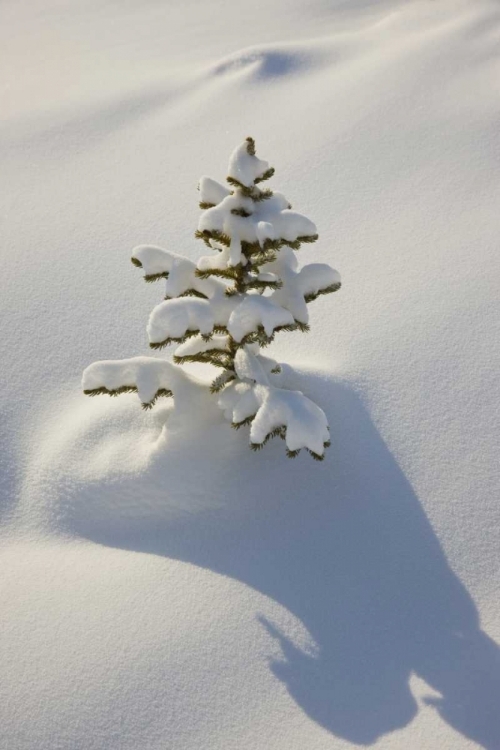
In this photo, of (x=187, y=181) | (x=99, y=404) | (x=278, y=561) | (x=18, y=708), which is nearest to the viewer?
(x=18, y=708)

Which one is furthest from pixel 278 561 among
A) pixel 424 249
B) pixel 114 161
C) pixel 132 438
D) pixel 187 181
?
pixel 114 161

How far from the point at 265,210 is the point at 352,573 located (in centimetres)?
220

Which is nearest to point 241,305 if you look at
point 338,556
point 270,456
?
point 270,456

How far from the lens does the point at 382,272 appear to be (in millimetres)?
6555

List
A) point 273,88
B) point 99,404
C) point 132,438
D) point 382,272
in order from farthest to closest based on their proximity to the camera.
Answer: point 273,88, point 382,272, point 99,404, point 132,438

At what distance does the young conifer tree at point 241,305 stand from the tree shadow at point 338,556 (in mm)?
492

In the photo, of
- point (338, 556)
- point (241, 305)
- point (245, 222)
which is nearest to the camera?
point (245, 222)

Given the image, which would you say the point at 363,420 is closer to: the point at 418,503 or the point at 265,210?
the point at 418,503

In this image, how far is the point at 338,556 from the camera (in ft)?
15.3

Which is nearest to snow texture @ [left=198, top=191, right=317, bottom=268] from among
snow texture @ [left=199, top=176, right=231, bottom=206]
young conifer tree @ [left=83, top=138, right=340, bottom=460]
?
young conifer tree @ [left=83, top=138, right=340, bottom=460]

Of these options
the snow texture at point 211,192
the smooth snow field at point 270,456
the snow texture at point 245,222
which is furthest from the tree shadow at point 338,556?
the snow texture at point 211,192

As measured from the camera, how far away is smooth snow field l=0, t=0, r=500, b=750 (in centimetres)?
404

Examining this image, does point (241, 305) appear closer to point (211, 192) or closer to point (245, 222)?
point (245, 222)

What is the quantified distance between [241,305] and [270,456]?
1.17 metres
